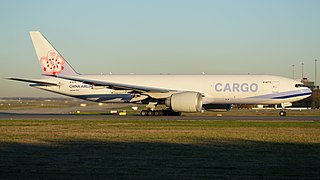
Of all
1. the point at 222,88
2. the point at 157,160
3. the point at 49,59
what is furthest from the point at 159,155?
the point at 49,59

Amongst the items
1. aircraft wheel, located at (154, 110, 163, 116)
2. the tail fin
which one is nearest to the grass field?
aircraft wheel, located at (154, 110, 163, 116)

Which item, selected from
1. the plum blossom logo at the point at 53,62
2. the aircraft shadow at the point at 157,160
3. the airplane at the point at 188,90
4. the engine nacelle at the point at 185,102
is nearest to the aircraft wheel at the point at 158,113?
the airplane at the point at 188,90

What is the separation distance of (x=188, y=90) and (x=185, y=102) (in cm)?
422

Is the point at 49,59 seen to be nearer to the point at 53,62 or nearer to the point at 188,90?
the point at 53,62

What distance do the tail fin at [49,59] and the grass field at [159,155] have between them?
26.7m

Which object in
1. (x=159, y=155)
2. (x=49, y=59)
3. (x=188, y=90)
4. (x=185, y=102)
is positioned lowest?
(x=185, y=102)

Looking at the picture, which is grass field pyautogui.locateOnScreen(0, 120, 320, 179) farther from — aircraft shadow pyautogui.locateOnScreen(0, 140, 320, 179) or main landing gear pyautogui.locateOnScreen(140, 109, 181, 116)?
main landing gear pyautogui.locateOnScreen(140, 109, 181, 116)

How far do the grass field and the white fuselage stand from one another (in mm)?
20523

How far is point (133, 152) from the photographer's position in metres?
17.5

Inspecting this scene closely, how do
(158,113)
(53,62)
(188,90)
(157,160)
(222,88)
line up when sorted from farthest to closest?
(53,62) < (188,90) < (222,88) < (158,113) < (157,160)

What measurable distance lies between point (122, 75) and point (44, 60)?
7.53m

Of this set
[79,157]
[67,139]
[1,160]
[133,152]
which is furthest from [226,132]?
[1,160]

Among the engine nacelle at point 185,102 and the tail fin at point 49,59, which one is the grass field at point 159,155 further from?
the tail fin at point 49,59

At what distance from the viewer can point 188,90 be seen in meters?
46.7
